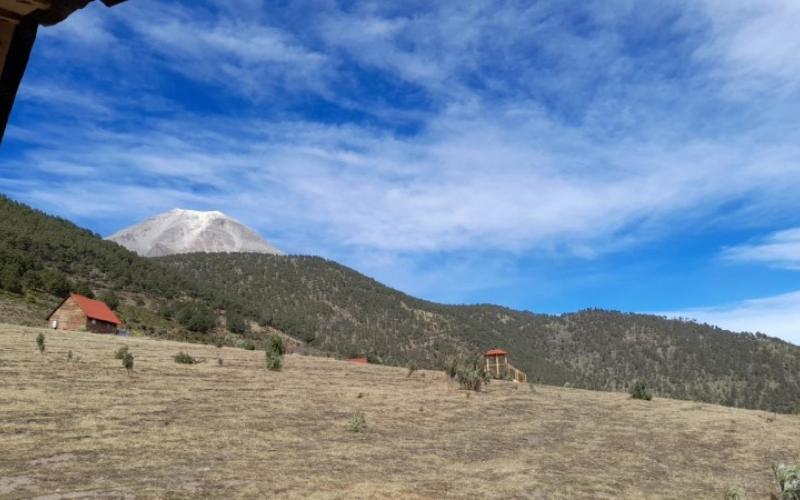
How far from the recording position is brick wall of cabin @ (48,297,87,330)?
5009 cm

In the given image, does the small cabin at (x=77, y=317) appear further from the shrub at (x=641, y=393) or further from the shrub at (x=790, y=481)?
the shrub at (x=790, y=481)

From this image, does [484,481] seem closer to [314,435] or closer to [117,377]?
[314,435]

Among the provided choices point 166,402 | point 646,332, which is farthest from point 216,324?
point 646,332

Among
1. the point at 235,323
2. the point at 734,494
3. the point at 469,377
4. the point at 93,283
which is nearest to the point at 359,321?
the point at 235,323

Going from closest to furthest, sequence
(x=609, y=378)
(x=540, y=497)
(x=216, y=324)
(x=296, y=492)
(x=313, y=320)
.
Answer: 1. (x=296, y=492)
2. (x=540, y=497)
3. (x=216, y=324)
4. (x=313, y=320)
5. (x=609, y=378)

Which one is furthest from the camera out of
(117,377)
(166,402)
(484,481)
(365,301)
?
(365,301)

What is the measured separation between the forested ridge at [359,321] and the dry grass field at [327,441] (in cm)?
3898

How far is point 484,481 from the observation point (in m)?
11.7

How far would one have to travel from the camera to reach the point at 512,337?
15400 centimetres

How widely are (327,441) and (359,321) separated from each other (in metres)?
110

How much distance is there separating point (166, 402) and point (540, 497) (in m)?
13.0

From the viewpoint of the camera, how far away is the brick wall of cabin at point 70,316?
5009 cm

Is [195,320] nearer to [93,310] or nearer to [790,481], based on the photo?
[93,310]

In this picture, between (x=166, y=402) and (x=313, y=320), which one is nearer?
(x=166, y=402)
